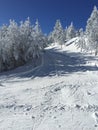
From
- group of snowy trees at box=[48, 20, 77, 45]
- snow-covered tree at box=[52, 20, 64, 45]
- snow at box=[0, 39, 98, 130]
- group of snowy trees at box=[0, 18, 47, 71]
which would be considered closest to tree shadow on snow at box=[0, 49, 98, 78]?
group of snowy trees at box=[0, 18, 47, 71]

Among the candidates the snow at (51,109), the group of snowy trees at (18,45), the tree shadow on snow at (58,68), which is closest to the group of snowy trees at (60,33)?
the group of snowy trees at (18,45)

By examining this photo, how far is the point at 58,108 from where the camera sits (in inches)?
514

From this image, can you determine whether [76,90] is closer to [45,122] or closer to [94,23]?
[45,122]

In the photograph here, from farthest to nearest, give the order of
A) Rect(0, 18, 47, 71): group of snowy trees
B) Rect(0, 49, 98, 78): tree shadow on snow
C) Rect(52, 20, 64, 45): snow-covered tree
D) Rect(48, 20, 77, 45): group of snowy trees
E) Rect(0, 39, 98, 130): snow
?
Rect(48, 20, 77, 45): group of snowy trees
Rect(52, 20, 64, 45): snow-covered tree
Rect(0, 18, 47, 71): group of snowy trees
Rect(0, 49, 98, 78): tree shadow on snow
Rect(0, 39, 98, 130): snow

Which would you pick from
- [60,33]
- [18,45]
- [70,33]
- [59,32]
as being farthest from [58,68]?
A: [70,33]

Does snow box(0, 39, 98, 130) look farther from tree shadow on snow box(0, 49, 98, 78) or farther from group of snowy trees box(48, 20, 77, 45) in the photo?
group of snowy trees box(48, 20, 77, 45)

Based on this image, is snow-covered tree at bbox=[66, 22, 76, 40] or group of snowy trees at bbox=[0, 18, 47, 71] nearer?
group of snowy trees at bbox=[0, 18, 47, 71]

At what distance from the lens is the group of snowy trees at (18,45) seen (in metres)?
40.7

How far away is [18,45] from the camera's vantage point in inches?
1699

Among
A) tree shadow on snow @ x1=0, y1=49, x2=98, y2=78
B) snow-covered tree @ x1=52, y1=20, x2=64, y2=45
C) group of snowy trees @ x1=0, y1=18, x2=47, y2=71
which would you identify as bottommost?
tree shadow on snow @ x1=0, y1=49, x2=98, y2=78

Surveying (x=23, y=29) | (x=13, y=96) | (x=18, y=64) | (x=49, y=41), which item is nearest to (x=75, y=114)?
(x=13, y=96)

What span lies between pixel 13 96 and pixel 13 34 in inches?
1106

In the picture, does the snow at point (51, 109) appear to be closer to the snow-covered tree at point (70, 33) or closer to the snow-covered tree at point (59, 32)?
the snow-covered tree at point (59, 32)

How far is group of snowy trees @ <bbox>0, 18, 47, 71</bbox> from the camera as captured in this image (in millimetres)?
40675
